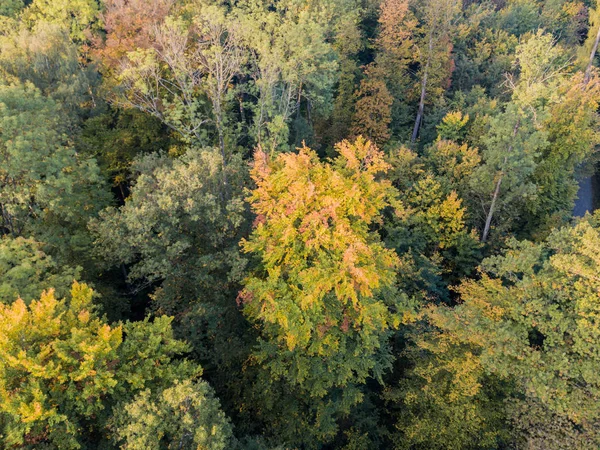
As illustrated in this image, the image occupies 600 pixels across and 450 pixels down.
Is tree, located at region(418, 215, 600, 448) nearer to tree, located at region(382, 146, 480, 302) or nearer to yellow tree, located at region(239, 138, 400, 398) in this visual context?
yellow tree, located at region(239, 138, 400, 398)

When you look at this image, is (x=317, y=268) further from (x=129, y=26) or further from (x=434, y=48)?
(x=434, y=48)

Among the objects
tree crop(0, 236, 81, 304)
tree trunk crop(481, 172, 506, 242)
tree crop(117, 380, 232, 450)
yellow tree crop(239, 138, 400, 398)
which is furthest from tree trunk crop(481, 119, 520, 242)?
tree crop(0, 236, 81, 304)

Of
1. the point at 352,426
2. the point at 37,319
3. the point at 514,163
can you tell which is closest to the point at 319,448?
the point at 352,426

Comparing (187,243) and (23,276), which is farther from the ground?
(187,243)

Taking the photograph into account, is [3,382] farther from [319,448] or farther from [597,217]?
[597,217]

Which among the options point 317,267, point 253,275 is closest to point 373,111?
point 253,275

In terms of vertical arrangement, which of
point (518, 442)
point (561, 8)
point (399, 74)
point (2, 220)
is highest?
point (561, 8)
